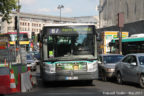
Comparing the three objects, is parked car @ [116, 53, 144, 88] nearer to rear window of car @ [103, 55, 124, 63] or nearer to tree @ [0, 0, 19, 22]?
rear window of car @ [103, 55, 124, 63]

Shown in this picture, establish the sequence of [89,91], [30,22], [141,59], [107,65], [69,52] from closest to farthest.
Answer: [89,91]
[141,59]
[69,52]
[107,65]
[30,22]

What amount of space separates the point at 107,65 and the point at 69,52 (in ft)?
12.5

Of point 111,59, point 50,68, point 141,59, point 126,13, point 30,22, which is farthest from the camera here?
point 30,22

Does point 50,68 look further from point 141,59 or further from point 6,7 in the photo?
point 6,7

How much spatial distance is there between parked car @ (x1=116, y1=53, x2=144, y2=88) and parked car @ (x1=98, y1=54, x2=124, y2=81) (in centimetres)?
114

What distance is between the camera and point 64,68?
14320 millimetres

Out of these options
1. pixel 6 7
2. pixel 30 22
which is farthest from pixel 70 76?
pixel 30 22

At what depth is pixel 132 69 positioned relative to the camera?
14.2 m

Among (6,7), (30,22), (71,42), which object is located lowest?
(71,42)

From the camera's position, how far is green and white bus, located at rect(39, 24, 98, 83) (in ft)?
46.8

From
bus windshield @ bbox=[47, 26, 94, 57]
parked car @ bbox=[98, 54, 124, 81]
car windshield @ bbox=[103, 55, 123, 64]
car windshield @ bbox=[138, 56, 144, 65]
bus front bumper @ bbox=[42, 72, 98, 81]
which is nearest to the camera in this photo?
car windshield @ bbox=[138, 56, 144, 65]

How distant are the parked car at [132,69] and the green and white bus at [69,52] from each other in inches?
59.2

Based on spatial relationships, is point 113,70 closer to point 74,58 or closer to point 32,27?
point 74,58

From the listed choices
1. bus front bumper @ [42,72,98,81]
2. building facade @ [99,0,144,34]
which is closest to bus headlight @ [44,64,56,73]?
bus front bumper @ [42,72,98,81]
